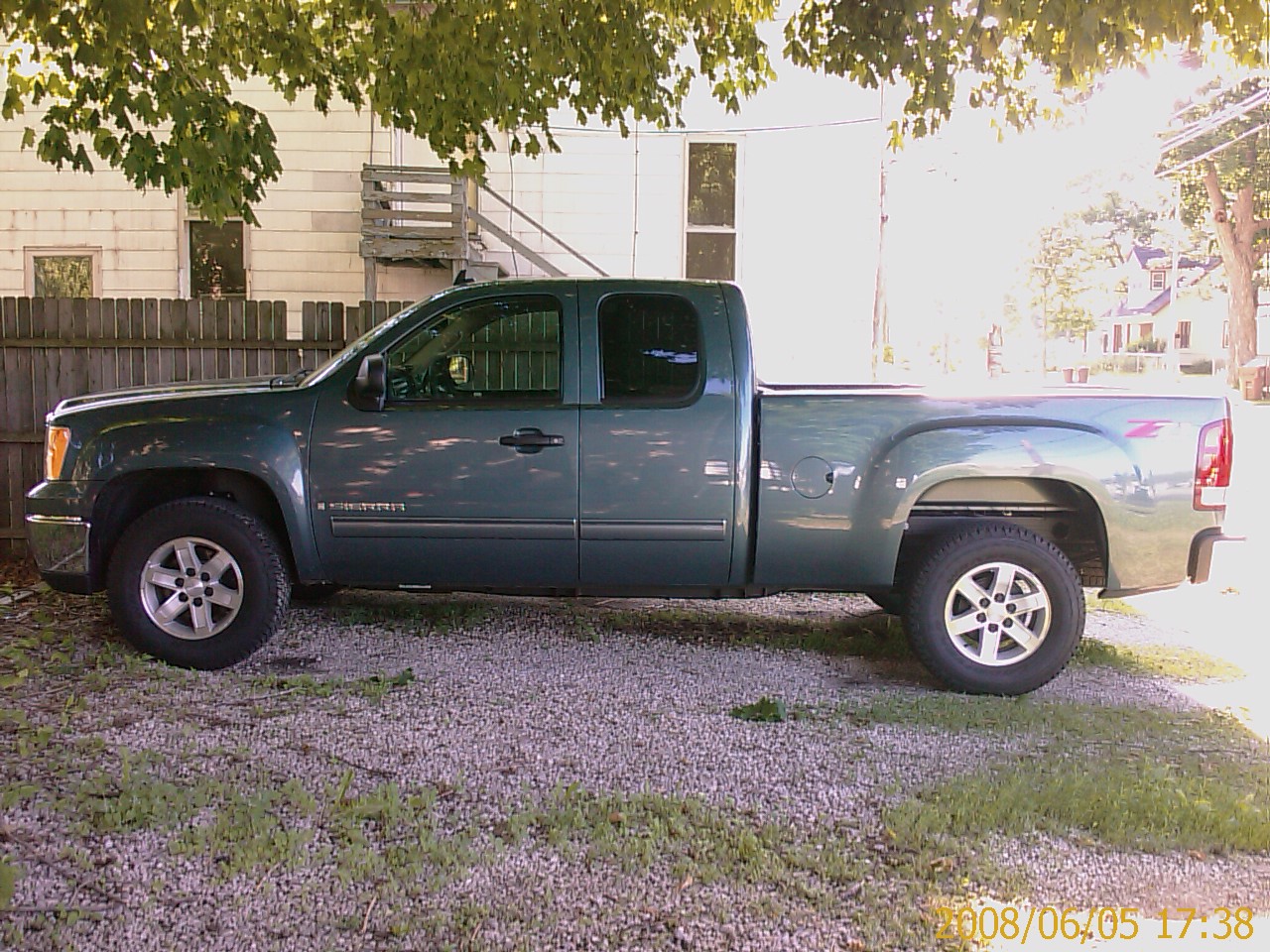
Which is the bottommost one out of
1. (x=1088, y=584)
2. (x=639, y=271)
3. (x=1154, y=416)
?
(x=1088, y=584)

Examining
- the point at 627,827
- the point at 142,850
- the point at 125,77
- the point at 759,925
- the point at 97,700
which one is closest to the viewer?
the point at 759,925

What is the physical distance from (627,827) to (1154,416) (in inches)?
125

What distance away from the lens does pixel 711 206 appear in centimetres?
1315

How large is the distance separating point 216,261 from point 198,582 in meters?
8.27

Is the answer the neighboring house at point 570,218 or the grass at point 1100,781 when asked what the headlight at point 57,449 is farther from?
the neighboring house at point 570,218

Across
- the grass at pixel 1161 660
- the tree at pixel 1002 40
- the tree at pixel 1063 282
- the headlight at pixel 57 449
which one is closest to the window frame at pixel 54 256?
the headlight at pixel 57 449

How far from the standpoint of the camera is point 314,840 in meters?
3.64

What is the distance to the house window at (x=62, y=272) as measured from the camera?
12781mm

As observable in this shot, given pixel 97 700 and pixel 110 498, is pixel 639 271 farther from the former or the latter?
pixel 97 700

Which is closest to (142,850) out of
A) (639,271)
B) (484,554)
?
(484,554)

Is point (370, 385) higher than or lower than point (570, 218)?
lower

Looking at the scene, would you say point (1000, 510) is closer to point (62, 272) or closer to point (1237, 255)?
point (62, 272)

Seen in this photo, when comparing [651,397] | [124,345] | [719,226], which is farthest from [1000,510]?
[719,226]
